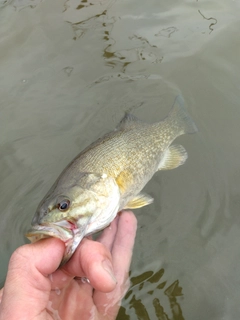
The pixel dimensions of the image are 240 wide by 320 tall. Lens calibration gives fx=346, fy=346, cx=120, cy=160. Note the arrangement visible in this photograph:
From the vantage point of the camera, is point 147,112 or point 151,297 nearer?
point 151,297

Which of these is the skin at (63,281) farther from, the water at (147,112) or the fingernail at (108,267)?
the water at (147,112)

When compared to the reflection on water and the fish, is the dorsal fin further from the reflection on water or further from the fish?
the reflection on water

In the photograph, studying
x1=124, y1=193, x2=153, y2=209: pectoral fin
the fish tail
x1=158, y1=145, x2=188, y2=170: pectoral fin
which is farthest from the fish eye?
the fish tail

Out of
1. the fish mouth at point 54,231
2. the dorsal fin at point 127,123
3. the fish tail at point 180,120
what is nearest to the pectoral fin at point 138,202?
the dorsal fin at point 127,123

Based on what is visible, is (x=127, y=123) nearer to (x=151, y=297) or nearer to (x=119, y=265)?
(x=119, y=265)

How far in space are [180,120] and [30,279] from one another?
254 cm

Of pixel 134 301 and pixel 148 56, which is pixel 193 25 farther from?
pixel 134 301

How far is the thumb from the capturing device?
5.98 ft

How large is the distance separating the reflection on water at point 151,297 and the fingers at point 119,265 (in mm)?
134

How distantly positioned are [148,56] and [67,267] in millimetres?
3847

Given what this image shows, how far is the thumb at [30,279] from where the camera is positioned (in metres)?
1.82

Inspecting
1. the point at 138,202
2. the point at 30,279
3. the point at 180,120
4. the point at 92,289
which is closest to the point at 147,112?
the point at 180,120

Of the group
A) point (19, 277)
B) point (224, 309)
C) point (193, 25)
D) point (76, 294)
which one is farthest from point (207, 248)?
point (193, 25)

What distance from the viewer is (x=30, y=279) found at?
1.95 meters
